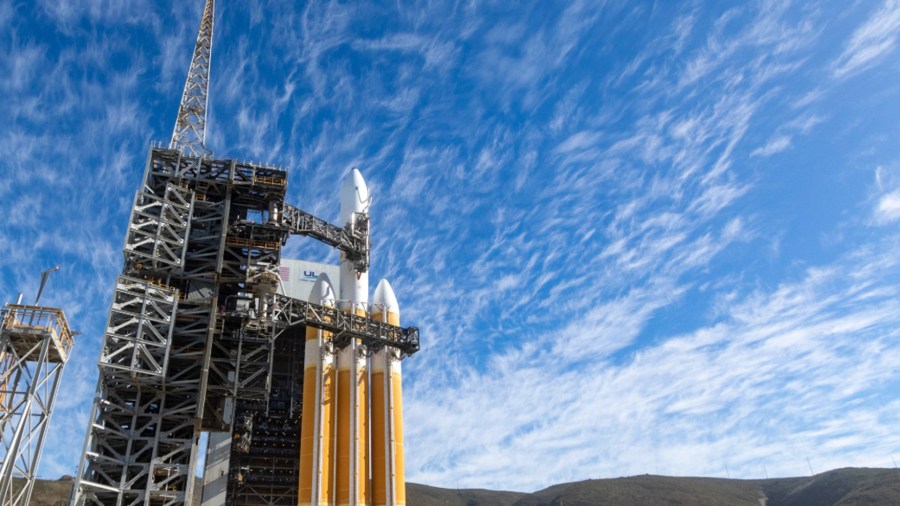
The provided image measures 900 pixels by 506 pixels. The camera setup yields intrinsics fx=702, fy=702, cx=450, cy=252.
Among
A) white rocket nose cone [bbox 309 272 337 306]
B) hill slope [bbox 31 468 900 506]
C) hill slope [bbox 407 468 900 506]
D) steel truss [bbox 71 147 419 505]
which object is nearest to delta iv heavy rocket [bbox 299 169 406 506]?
white rocket nose cone [bbox 309 272 337 306]

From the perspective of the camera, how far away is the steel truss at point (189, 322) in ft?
129

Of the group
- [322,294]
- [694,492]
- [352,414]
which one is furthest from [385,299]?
[694,492]

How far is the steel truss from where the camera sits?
39.5 metres

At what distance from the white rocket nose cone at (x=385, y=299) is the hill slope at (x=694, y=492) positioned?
11232 centimetres

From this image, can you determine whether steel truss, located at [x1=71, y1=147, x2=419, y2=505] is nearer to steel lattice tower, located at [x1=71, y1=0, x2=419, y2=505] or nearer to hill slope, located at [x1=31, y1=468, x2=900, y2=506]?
steel lattice tower, located at [x1=71, y1=0, x2=419, y2=505]

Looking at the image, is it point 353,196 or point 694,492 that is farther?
point 694,492

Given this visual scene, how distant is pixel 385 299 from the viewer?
170 ft

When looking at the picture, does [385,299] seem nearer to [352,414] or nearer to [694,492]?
[352,414]

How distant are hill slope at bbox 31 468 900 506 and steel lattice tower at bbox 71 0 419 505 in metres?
112

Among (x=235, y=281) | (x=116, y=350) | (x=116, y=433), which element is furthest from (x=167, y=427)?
(x=235, y=281)

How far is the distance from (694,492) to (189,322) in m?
153

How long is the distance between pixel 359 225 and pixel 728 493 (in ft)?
509

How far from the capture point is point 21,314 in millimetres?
33219

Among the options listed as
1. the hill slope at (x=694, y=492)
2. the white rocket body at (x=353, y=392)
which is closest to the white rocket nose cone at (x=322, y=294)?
the white rocket body at (x=353, y=392)
